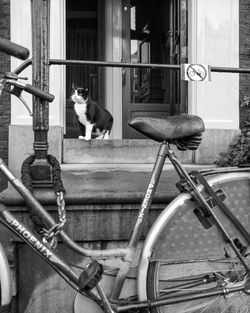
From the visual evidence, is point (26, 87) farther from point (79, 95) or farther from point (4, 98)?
point (79, 95)

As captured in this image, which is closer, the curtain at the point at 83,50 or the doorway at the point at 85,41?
the doorway at the point at 85,41

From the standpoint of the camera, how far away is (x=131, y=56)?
8391 millimetres

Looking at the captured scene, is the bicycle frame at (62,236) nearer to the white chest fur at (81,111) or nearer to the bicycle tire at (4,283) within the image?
the bicycle tire at (4,283)

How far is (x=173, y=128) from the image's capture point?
7.71 feet

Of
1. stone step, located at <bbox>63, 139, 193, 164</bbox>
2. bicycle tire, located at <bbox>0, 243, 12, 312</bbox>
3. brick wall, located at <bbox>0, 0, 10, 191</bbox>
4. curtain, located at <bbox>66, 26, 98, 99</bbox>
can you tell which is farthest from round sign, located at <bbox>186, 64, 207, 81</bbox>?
curtain, located at <bbox>66, 26, 98, 99</bbox>

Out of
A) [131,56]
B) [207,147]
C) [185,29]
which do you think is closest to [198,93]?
[207,147]

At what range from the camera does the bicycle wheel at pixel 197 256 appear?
90.4 inches

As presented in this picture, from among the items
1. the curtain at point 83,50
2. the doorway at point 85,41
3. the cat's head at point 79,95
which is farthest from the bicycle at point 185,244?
the curtain at point 83,50

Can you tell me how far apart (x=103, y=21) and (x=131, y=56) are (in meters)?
0.80

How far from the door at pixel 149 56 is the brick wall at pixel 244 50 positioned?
4.58 feet

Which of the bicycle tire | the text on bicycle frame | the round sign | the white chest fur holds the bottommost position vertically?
the bicycle tire

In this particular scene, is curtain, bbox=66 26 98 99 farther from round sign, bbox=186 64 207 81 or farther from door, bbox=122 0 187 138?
round sign, bbox=186 64 207 81

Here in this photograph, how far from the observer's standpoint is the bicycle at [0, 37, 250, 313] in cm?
227

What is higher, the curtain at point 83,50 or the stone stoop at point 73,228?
the curtain at point 83,50
